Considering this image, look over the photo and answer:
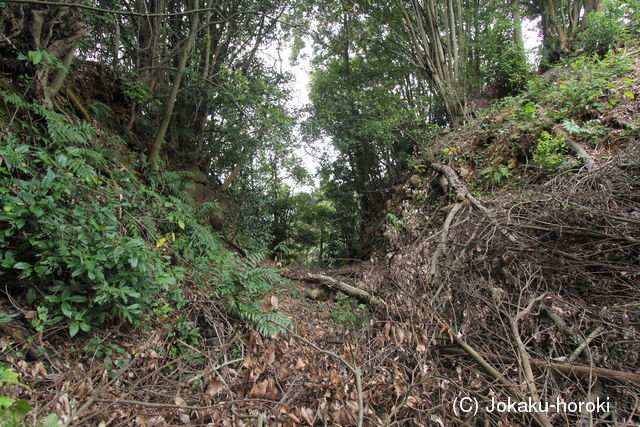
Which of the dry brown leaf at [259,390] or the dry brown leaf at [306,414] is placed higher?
the dry brown leaf at [259,390]

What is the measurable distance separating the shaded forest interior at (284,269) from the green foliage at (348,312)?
0.06m

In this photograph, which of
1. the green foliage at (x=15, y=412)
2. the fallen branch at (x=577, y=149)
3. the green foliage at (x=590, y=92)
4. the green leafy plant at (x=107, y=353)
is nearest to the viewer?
the green foliage at (x=15, y=412)

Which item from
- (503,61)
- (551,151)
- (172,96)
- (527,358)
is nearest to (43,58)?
(172,96)

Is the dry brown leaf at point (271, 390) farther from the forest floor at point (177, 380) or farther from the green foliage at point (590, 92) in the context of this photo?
the green foliage at point (590, 92)

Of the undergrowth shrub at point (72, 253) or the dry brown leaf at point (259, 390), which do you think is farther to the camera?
the undergrowth shrub at point (72, 253)

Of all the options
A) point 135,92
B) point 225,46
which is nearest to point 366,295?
point 135,92

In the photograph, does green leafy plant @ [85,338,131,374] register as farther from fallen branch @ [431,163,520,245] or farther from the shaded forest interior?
fallen branch @ [431,163,520,245]

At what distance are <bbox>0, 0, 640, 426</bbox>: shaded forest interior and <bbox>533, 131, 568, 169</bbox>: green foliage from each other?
0.04m

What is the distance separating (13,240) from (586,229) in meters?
4.64

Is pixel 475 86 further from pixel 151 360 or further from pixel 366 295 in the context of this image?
pixel 151 360

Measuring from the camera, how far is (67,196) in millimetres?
2596

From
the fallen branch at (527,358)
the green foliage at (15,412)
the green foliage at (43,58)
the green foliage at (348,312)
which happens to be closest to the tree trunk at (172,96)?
the green foliage at (43,58)

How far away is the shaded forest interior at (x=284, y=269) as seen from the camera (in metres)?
1.91

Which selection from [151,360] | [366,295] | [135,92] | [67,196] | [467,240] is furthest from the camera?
[135,92]
